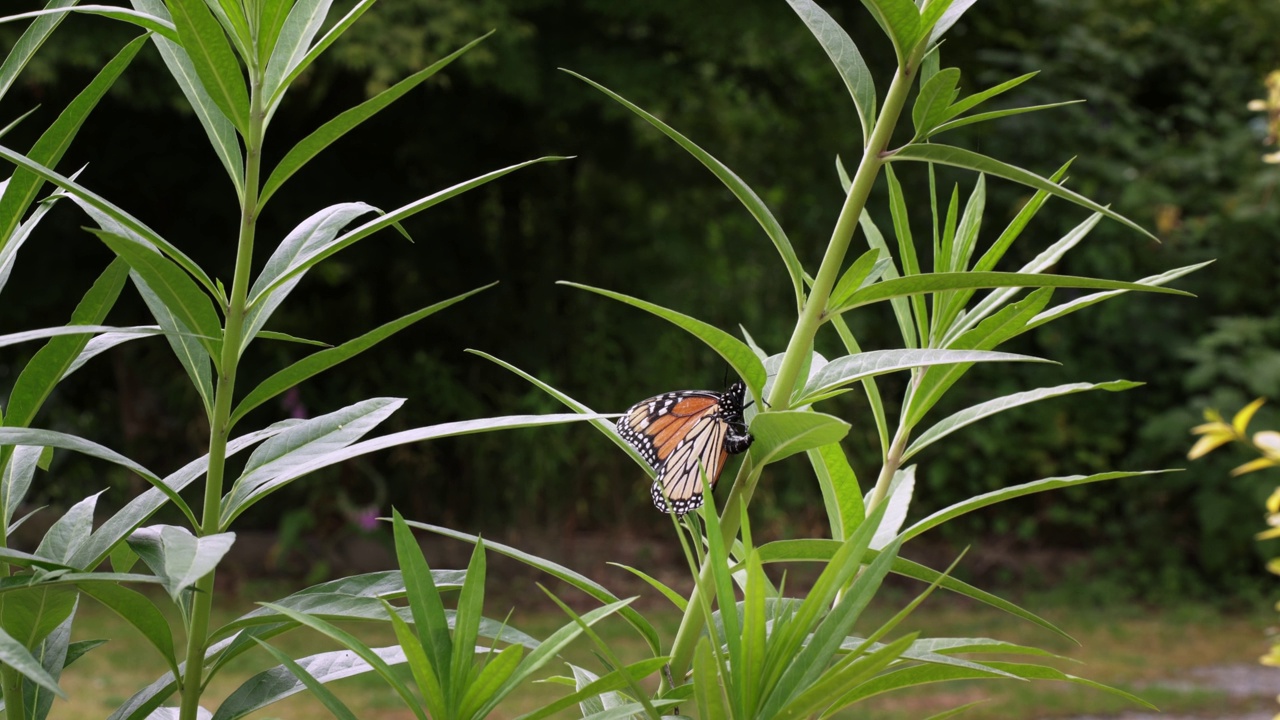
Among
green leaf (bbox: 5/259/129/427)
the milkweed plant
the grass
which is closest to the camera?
the milkweed plant

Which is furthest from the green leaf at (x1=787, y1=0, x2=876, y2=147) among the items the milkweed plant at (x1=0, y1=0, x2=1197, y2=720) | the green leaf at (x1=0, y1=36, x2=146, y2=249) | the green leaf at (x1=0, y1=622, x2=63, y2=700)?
the green leaf at (x1=0, y1=622, x2=63, y2=700)

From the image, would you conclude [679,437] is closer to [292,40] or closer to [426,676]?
[426,676]

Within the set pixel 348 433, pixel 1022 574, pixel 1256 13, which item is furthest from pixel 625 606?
pixel 1256 13

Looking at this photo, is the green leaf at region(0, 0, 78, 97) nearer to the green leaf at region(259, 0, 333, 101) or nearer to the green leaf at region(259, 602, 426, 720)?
the green leaf at region(259, 0, 333, 101)

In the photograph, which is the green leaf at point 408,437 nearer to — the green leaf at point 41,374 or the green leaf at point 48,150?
the green leaf at point 41,374

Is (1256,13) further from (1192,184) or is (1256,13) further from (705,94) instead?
(705,94)

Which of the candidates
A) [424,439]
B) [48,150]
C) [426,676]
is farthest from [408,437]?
[48,150]
